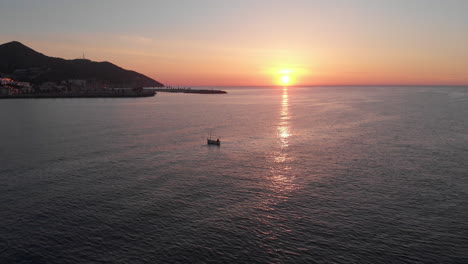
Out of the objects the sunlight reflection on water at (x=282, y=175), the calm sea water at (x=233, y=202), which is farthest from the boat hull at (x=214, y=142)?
the sunlight reflection on water at (x=282, y=175)

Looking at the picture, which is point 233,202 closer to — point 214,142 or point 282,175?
point 282,175

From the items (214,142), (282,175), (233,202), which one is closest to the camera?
(233,202)

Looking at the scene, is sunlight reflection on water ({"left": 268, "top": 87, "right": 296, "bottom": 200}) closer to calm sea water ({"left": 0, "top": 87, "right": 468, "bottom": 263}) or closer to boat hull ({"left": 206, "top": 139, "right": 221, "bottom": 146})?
calm sea water ({"left": 0, "top": 87, "right": 468, "bottom": 263})

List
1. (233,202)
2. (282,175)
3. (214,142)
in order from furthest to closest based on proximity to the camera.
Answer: (214,142)
(282,175)
(233,202)

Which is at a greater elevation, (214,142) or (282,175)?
(214,142)

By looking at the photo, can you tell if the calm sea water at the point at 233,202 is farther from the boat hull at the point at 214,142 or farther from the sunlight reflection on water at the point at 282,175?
the boat hull at the point at 214,142

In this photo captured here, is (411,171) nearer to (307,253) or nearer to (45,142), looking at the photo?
(307,253)

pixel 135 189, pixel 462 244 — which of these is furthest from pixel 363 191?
pixel 135 189

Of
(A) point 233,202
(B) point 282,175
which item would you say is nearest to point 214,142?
(B) point 282,175

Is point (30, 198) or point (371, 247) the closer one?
point (371, 247)

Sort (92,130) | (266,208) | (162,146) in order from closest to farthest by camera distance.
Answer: (266,208)
(162,146)
(92,130)

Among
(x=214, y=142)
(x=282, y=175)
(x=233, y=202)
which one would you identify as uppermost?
(x=214, y=142)
